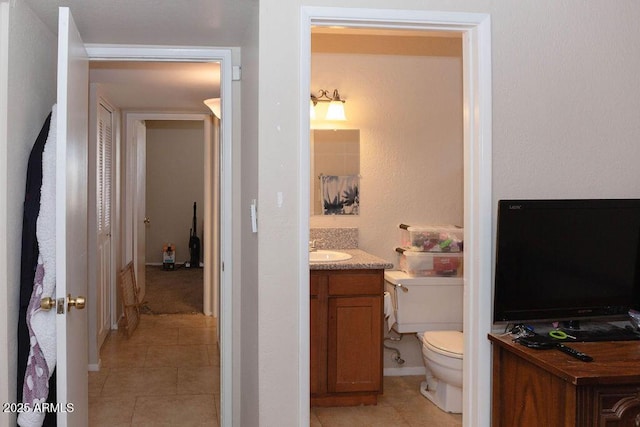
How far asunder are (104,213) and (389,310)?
2679mm

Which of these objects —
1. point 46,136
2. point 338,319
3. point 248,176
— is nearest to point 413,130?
point 338,319

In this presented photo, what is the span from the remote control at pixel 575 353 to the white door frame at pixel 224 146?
5.39 ft

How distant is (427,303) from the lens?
3.92 m

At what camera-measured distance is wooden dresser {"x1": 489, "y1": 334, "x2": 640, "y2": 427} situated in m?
1.91

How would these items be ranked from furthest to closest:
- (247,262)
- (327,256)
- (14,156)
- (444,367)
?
(327,256) → (444,367) → (247,262) → (14,156)

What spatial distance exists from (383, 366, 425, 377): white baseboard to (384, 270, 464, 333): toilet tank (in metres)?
0.45

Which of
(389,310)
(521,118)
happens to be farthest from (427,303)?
(521,118)

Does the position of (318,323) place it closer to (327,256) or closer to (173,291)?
(327,256)

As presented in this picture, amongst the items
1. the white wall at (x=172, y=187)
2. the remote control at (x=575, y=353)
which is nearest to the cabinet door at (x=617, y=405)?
the remote control at (x=575, y=353)

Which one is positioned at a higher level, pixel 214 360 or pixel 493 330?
pixel 493 330

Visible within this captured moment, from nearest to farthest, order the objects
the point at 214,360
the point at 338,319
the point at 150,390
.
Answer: the point at 338,319 < the point at 150,390 < the point at 214,360

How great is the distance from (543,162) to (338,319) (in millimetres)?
1647

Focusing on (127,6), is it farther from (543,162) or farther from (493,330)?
(493,330)

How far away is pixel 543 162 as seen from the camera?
2389mm
